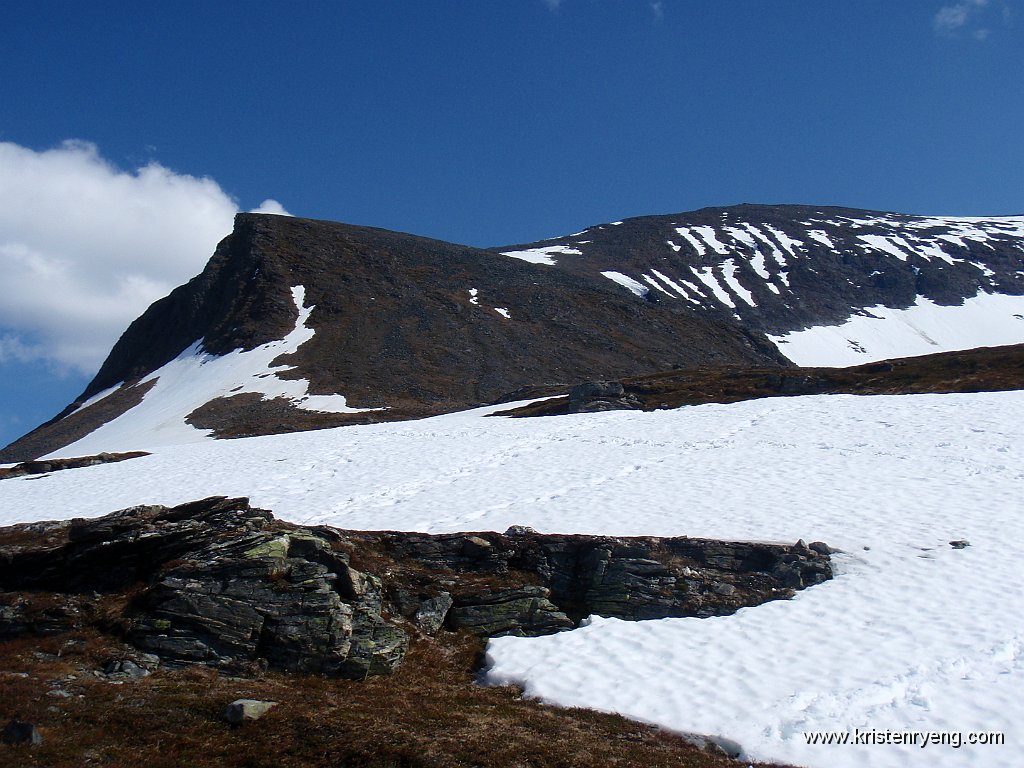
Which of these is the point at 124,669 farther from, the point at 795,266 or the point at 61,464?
the point at 795,266

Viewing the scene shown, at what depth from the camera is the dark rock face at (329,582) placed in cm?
1435

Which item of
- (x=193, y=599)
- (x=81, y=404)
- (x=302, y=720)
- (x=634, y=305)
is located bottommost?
(x=302, y=720)

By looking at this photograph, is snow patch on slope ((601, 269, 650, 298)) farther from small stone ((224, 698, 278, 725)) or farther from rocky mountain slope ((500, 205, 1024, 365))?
small stone ((224, 698, 278, 725))

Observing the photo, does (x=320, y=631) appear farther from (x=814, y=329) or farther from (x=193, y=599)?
(x=814, y=329)

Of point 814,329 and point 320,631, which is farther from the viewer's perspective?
point 814,329

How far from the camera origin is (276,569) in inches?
607

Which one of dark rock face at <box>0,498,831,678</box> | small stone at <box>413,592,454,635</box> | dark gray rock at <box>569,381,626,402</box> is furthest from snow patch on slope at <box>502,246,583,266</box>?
small stone at <box>413,592,454,635</box>

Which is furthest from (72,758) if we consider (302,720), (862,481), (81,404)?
(81,404)

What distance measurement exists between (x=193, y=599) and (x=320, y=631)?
8.79 ft

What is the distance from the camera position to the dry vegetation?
35.2 feet

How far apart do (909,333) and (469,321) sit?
8552 cm

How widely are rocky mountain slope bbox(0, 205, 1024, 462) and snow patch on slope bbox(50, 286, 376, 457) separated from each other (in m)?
0.29

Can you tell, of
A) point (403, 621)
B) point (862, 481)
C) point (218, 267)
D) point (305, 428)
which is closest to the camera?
point (403, 621)

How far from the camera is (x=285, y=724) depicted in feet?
38.1
